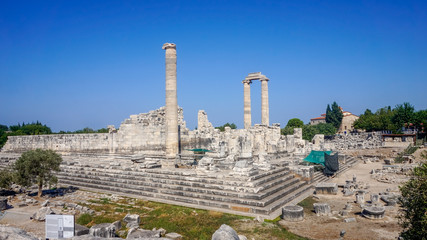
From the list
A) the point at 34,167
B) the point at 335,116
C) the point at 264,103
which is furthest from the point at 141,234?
the point at 335,116

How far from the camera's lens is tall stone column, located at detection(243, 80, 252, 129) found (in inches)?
1043

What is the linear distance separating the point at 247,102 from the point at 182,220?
18.1m

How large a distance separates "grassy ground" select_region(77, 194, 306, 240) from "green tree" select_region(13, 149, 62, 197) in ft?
7.30

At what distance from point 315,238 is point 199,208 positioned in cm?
413

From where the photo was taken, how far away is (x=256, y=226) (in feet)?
29.5

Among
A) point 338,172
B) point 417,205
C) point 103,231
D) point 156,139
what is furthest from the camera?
point 156,139

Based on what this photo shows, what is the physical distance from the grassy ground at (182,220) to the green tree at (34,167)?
2.23 metres

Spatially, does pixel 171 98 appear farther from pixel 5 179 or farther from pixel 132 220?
pixel 132 220

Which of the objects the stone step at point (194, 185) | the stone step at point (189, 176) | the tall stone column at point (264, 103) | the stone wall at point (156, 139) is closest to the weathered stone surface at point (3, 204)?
the stone step at point (194, 185)

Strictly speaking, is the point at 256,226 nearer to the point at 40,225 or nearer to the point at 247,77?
the point at 40,225

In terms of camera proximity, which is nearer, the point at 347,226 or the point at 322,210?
the point at 347,226

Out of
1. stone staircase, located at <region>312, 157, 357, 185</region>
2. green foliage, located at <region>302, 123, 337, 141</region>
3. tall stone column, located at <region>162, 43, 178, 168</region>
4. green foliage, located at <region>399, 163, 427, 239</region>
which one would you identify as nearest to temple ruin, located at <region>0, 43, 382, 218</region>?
tall stone column, located at <region>162, 43, 178, 168</region>

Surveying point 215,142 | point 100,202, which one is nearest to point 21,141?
point 215,142

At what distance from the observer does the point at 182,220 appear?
951 cm
